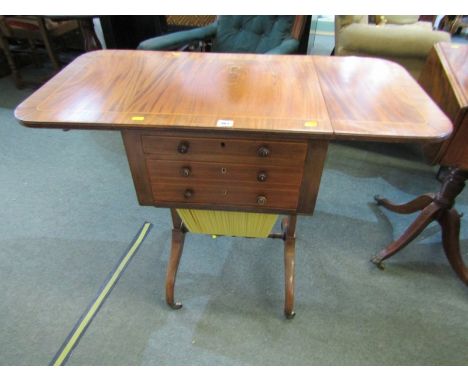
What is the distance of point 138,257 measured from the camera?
1393 mm

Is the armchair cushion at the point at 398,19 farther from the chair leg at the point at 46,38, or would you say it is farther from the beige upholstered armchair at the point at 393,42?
the chair leg at the point at 46,38

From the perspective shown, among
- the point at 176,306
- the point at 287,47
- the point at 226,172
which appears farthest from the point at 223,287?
the point at 287,47

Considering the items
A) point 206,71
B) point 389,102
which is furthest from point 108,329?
point 389,102

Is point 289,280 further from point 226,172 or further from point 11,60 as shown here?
point 11,60

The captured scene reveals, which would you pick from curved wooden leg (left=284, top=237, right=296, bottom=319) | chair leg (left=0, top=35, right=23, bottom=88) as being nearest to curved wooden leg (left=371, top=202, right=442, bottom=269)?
curved wooden leg (left=284, top=237, right=296, bottom=319)

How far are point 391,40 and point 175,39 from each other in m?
1.11

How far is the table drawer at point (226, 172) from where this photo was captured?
0.78 m

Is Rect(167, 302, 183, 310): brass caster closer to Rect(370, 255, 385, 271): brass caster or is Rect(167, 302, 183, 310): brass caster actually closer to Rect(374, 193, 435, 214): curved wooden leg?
Rect(370, 255, 385, 271): brass caster

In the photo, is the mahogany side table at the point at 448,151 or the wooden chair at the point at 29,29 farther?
the wooden chair at the point at 29,29

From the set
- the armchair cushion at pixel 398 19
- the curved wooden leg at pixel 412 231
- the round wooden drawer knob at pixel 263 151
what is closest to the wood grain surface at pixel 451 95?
the curved wooden leg at pixel 412 231

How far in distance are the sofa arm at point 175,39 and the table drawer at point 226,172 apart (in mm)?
924

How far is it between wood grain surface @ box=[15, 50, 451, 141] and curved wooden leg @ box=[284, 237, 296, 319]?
616mm

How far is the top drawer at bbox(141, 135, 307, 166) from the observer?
2.40ft

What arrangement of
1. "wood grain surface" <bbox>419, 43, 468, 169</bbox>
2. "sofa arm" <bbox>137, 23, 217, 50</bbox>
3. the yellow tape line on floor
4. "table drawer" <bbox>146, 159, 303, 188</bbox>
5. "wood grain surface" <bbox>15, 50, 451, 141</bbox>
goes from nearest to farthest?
"wood grain surface" <bbox>15, 50, 451, 141</bbox> < "table drawer" <bbox>146, 159, 303, 188</bbox> < "wood grain surface" <bbox>419, 43, 468, 169</bbox> < the yellow tape line on floor < "sofa arm" <bbox>137, 23, 217, 50</bbox>
